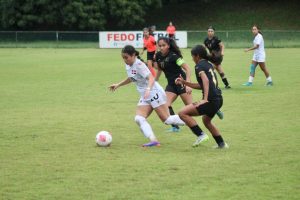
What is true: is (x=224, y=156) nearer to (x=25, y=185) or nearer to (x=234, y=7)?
(x=25, y=185)

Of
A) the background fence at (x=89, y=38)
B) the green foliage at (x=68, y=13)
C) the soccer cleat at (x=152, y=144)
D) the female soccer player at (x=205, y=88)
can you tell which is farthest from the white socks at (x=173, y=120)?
the green foliage at (x=68, y=13)

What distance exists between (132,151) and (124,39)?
34209 millimetres

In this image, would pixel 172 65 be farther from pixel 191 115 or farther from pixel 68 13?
pixel 68 13

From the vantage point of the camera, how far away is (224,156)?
29.8ft

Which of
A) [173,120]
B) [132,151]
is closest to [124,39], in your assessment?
[173,120]

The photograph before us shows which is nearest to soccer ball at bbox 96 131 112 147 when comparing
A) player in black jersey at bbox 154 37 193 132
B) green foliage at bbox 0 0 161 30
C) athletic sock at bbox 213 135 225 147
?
player in black jersey at bbox 154 37 193 132

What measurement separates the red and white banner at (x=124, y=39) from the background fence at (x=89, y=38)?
0.82 metres

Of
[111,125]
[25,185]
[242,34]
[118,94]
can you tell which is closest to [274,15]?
[242,34]

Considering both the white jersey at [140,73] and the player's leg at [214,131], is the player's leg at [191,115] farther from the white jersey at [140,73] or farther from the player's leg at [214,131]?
the white jersey at [140,73]

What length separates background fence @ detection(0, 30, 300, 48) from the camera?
140ft

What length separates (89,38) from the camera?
1783 inches

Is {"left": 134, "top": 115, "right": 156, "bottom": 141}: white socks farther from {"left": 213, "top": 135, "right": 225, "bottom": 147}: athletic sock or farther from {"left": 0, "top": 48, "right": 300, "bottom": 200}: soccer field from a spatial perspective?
{"left": 213, "top": 135, "right": 225, "bottom": 147}: athletic sock

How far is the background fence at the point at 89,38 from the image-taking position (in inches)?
1674

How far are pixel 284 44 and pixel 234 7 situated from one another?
18.1 metres
